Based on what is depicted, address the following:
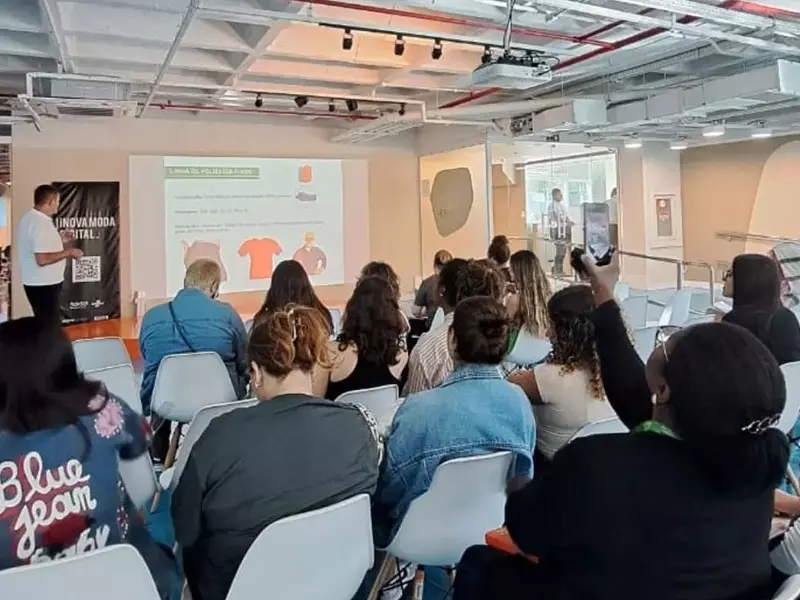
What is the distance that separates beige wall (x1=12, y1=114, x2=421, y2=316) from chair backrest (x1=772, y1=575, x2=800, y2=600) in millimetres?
8476

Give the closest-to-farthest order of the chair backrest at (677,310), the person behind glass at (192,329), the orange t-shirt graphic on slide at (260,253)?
the person behind glass at (192,329) → the chair backrest at (677,310) → the orange t-shirt graphic on slide at (260,253)

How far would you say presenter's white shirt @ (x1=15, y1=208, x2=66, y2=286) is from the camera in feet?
17.3

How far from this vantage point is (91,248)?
8383mm

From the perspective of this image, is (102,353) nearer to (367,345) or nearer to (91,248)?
(367,345)

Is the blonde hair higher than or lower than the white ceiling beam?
lower

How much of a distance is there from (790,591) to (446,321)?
211 centimetres

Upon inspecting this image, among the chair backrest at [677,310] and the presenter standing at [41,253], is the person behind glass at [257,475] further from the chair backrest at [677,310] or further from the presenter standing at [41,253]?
the chair backrest at [677,310]

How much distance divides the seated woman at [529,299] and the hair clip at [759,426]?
9.27 feet

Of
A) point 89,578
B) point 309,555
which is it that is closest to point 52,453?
point 89,578

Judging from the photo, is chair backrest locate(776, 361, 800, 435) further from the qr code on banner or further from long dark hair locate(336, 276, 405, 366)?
the qr code on banner

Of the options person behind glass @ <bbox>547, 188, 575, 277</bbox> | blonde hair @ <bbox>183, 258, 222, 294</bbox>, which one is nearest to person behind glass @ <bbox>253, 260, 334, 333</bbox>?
blonde hair @ <bbox>183, 258, 222, 294</bbox>

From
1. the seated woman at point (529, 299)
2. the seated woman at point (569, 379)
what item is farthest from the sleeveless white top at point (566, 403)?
the seated woman at point (529, 299)

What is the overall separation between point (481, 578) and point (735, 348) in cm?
77

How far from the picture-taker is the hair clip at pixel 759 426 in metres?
1.25
